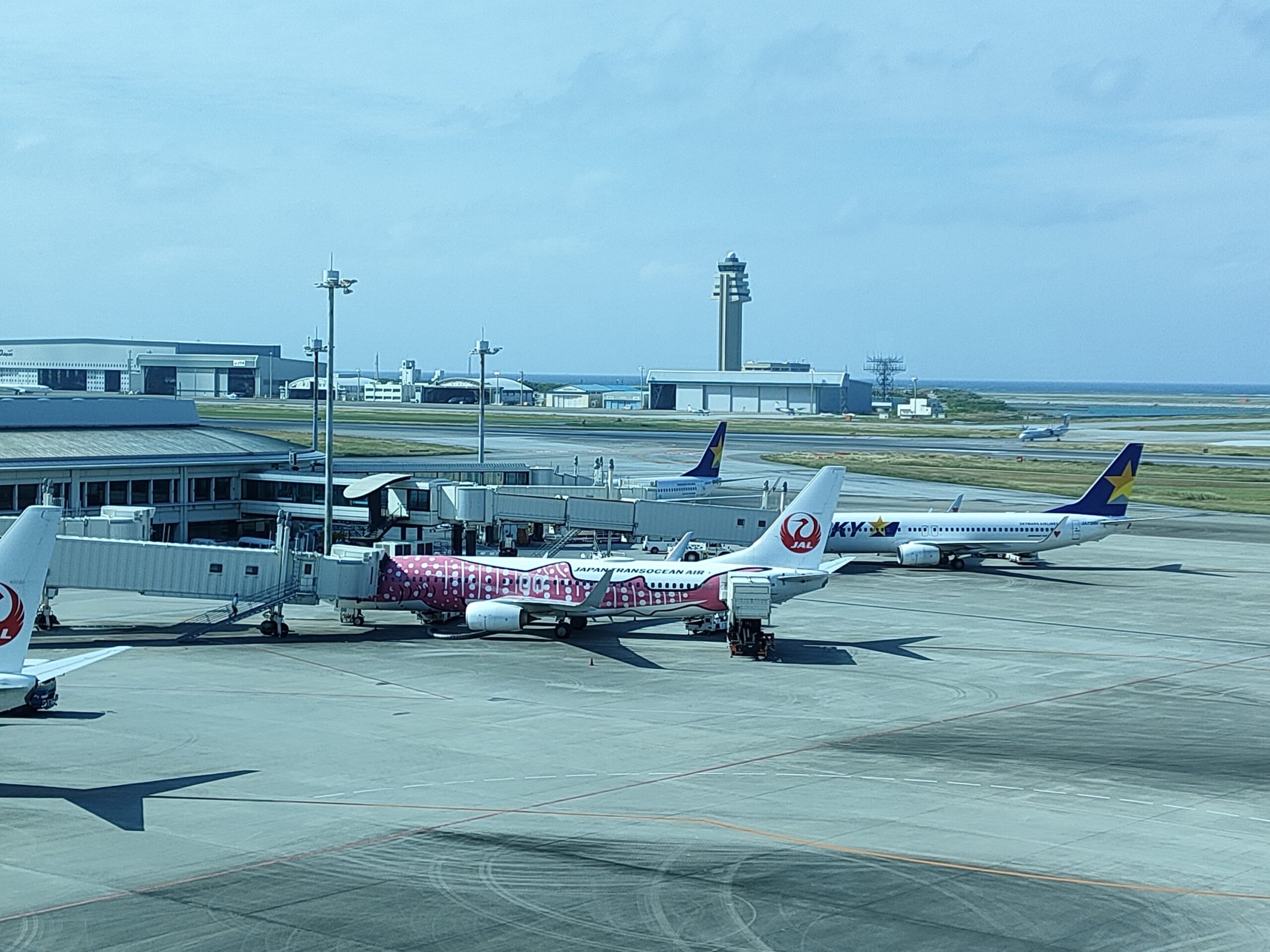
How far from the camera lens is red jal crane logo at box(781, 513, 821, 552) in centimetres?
5812

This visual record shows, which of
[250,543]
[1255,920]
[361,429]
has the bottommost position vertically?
[1255,920]

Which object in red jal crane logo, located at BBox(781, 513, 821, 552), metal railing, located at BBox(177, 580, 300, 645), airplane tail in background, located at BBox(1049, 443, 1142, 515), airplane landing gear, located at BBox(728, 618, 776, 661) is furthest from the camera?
airplane tail in background, located at BBox(1049, 443, 1142, 515)

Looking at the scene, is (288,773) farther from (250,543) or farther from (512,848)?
(250,543)

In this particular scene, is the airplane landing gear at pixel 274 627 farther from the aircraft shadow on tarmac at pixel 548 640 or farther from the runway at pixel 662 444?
the runway at pixel 662 444

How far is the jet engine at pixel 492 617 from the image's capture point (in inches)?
2298

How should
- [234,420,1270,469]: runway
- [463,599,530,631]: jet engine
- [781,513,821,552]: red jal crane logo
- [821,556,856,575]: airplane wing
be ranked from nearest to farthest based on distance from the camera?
[781,513,821,552]: red jal crane logo → [463,599,530,631]: jet engine → [821,556,856,575]: airplane wing → [234,420,1270,469]: runway

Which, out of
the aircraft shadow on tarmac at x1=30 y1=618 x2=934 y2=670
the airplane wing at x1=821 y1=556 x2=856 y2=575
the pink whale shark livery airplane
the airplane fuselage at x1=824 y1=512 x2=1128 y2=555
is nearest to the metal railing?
the aircraft shadow on tarmac at x1=30 y1=618 x2=934 y2=670

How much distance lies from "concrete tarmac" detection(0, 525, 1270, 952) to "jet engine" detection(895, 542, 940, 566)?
77.8ft

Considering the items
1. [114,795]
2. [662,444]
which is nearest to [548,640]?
[114,795]

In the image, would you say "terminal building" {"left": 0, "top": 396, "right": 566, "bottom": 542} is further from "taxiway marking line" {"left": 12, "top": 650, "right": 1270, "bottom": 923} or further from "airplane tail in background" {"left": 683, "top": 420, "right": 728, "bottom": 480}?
"taxiway marking line" {"left": 12, "top": 650, "right": 1270, "bottom": 923}

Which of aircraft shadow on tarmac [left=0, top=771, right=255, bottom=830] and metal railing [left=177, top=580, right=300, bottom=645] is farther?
metal railing [left=177, top=580, right=300, bottom=645]

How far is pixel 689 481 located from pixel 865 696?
59.5 m

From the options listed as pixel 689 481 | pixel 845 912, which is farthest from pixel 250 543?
pixel 845 912

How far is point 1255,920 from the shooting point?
2653 cm
